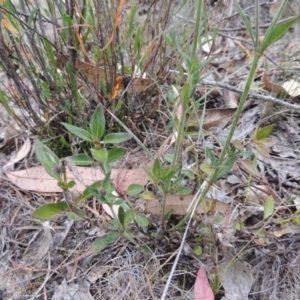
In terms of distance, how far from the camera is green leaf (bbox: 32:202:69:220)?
782 mm

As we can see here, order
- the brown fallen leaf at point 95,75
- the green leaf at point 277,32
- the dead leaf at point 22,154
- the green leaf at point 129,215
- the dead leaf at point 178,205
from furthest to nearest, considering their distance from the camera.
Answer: the dead leaf at point 22,154
the brown fallen leaf at point 95,75
the dead leaf at point 178,205
the green leaf at point 129,215
the green leaf at point 277,32

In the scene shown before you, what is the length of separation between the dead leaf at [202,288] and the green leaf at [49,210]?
347mm

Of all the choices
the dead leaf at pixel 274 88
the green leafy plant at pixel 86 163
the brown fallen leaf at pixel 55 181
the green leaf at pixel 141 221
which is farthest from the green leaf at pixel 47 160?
the dead leaf at pixel 274 88

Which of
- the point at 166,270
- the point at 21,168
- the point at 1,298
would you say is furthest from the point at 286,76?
the point at 1,298

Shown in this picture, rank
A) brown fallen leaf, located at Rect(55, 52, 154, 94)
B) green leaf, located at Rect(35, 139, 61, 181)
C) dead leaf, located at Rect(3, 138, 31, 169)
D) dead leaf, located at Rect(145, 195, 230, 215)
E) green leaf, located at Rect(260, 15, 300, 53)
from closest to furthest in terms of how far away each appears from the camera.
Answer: green leaf, located at Rect(260, 15, 300, 53)
green leaf, located at Rect(35, 139, 61, 181)
dead leaf, located at Rect(145, 195, 230, 215)
brown fallen leaf, located at Rect(55, 52, 154, 94)
dead leaf, located at Rect(3, 138, 31, 169)

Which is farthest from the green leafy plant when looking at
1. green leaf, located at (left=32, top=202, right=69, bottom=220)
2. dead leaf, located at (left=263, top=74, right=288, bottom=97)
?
dead leaf, located at (left=263, top=74, right=288, bottom=97)

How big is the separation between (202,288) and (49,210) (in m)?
0.39

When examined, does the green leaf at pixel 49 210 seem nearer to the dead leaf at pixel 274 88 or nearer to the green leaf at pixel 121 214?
the green leaf at pixel 121 214

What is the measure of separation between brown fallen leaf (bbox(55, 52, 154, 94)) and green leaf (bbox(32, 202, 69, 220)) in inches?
16.5

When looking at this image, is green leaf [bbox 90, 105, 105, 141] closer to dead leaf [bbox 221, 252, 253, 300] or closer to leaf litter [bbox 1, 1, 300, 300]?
leaf litter [bbox 1, 1, 300, 300]

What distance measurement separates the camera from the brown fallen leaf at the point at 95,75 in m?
1.10

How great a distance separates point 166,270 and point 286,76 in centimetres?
84

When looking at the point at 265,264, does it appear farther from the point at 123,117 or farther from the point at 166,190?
the point at 123,117

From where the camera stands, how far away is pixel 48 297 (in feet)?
3.18
